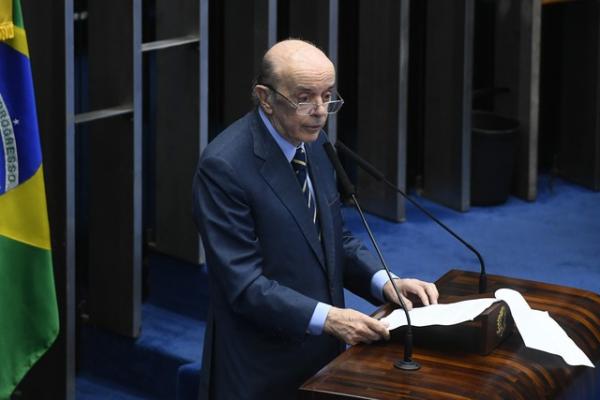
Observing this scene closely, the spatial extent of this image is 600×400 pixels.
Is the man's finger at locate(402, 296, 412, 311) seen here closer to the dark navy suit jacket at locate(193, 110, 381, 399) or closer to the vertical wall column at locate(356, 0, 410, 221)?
the dark navy suit jacket at locate(193, 110, 381, 399)

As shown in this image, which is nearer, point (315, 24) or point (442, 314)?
point (442, 314)

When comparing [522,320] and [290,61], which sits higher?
[290,61]

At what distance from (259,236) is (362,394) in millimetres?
529

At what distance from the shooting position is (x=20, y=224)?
3.82 m

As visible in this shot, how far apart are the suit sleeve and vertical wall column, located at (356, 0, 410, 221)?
10.5 ft

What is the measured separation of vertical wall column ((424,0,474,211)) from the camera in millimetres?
6078

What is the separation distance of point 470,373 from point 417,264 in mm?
2843

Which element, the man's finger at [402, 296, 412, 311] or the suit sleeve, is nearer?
the suit sleeve

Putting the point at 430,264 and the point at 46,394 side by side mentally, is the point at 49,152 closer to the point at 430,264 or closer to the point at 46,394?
the point at 46,394

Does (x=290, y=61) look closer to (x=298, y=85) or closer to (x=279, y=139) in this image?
(x=298, y=85)

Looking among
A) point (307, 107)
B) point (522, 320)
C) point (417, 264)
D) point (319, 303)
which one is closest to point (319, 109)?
point (307, 107)

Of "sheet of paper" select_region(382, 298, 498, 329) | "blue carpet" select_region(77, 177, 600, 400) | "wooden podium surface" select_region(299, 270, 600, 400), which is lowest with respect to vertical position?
"blue carpet" select_region(77, 177, 600, 400)

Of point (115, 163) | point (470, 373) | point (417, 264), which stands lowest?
point (417, 264)

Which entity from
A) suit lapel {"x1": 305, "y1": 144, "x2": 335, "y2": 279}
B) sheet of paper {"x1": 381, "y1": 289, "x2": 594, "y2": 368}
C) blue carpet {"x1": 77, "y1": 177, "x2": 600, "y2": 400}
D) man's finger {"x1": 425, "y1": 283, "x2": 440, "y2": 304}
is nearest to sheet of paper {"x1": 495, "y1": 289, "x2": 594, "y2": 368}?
→ sheet of paper {"x1": 381, "y1": 289, "x2": 594, "y2": 368}
